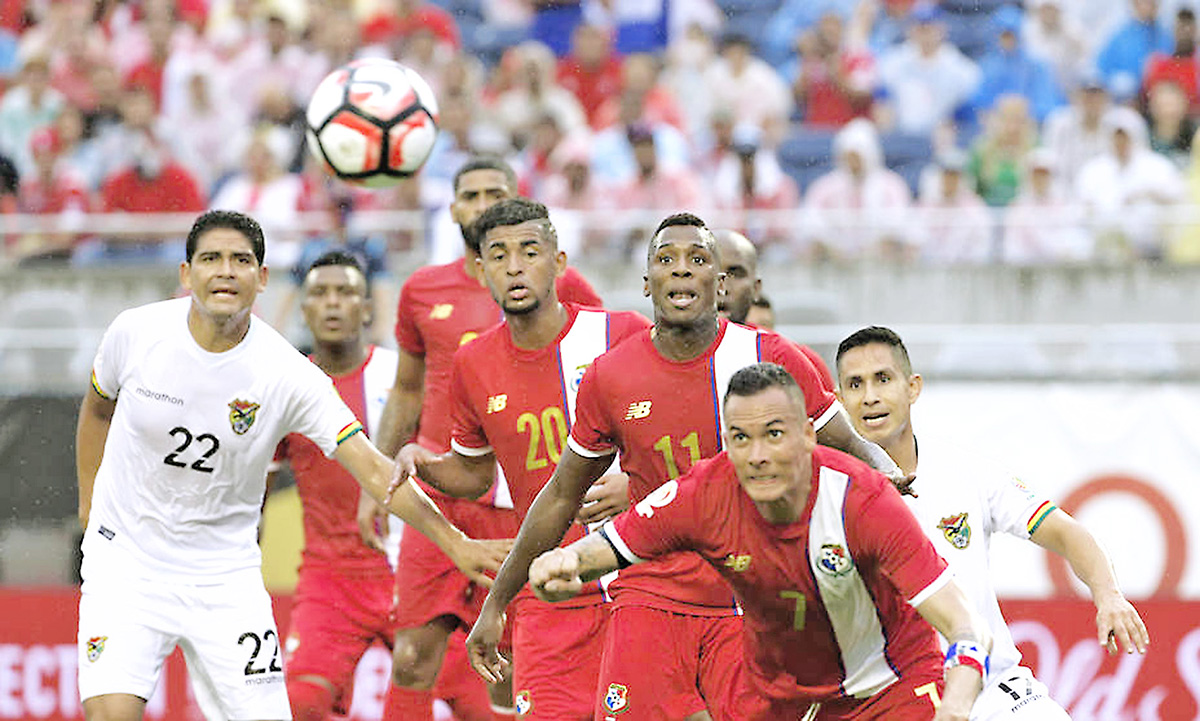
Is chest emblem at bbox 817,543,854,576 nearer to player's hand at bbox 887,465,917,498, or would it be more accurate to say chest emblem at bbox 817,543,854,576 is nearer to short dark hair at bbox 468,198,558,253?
player's hand at bbox 887,465,917,498

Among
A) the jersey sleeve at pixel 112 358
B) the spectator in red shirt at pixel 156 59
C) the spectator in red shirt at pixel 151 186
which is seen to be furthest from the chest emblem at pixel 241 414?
the spectator in red shirt at pixel 156 59

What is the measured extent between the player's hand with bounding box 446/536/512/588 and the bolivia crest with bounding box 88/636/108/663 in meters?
1.48

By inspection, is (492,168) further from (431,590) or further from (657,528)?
(657,528)

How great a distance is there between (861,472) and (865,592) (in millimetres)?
458

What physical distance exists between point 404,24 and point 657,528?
37.3ft

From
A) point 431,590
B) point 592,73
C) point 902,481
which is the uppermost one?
point 592,73

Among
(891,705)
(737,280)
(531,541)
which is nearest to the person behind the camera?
(891,705)

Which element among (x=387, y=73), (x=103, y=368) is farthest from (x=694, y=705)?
(x=387, y=73)

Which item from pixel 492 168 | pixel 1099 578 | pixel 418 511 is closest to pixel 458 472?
pixel 418 511

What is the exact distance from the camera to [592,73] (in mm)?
16438

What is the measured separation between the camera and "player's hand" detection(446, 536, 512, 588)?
7.46 metres

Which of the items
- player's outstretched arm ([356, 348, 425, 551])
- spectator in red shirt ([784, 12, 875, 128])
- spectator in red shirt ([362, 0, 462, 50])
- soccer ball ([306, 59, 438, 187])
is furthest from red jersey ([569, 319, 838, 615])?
spectator in red shirt ([362, 0, 462, 50])

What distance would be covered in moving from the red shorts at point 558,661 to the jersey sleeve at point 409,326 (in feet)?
6.02

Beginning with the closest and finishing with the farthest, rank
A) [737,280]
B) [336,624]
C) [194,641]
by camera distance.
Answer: [194,641]
[737,280]
[336,624]
